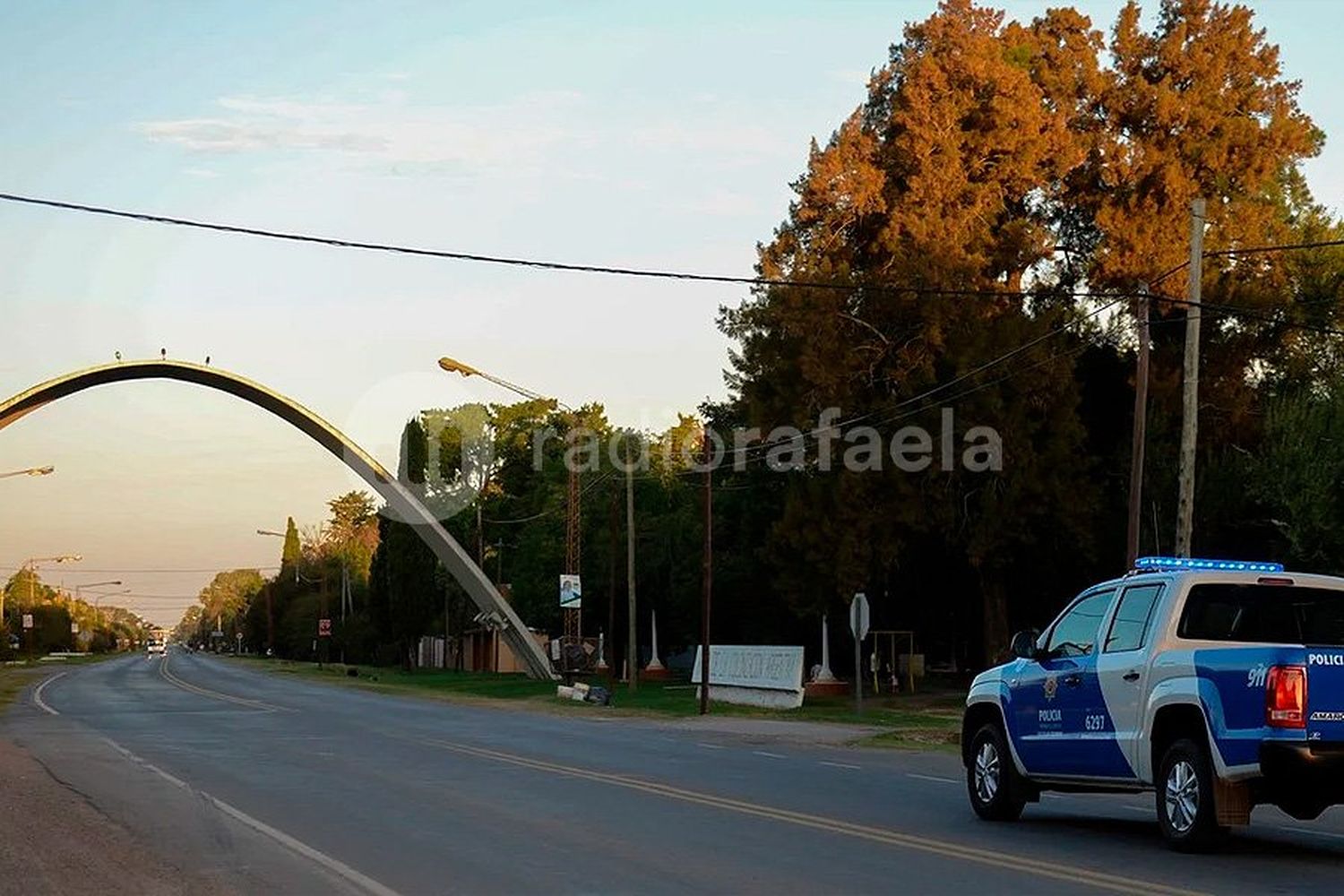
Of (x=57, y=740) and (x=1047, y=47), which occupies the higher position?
(x=1047, y=47)

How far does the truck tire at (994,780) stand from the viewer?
1633 centimetres

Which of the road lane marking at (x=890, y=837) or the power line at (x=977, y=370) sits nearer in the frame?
the road lane marking at (x=890, y=837)

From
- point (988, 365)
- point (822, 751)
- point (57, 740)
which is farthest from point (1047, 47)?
point (57, 740)

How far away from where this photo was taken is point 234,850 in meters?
14.2

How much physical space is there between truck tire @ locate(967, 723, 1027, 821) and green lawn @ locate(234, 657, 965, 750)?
1367cm

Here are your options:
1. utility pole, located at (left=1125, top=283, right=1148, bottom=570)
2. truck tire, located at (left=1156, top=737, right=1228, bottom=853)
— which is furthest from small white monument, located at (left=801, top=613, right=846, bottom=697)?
truck tire, located at (left=1156, top=737, right=1228, bottom=853)

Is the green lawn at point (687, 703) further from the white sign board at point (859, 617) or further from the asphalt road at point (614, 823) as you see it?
the asphalt road at point (614, 823)

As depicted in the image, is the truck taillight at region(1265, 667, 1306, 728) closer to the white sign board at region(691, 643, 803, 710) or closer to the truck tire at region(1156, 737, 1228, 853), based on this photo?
the truck tire at region(1156, 737, 1228, 853)

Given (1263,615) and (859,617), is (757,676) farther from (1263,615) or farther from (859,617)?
(1263,615)

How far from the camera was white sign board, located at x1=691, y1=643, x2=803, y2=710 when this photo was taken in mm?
45781

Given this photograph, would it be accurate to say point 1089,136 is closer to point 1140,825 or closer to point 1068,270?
point 1068,270

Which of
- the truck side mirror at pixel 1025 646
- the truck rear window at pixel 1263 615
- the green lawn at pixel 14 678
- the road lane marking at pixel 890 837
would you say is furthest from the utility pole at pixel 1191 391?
the green lawn at pixel 14 678

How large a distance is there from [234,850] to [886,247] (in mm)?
36958

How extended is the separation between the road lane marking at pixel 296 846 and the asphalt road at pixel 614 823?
31 millimetres
